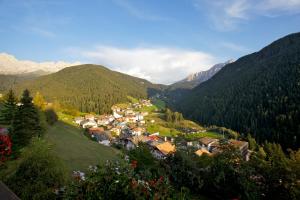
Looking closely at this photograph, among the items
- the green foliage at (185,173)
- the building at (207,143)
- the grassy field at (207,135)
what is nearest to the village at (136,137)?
the building at (207,143)

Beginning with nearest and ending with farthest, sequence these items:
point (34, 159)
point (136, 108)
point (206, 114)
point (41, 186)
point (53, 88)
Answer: point (41, 186) < point (34, 159) < point (206, 114) < point (136, 108) < point (53, 88)

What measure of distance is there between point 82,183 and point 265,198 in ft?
61.2

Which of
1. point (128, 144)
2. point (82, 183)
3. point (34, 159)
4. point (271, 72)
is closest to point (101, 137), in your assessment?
point (128, 144)

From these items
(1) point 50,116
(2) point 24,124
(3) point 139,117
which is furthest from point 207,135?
(2) point 24,124

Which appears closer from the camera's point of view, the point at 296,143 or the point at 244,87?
the point at 296,143

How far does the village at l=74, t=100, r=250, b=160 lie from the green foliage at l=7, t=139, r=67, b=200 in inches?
833

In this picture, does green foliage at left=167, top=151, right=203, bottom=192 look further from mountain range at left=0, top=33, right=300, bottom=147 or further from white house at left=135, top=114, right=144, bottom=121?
white house at left=135, top=114, right=144, bottom=121

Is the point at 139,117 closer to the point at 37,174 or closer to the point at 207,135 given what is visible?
the point at 207,135

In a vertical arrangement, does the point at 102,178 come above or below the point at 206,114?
above

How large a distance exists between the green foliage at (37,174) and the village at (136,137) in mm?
21158

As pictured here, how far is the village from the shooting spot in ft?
212

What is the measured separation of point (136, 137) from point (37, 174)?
75.3m

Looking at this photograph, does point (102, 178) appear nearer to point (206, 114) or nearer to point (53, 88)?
point (206, 114)

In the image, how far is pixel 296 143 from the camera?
73.4 metres
